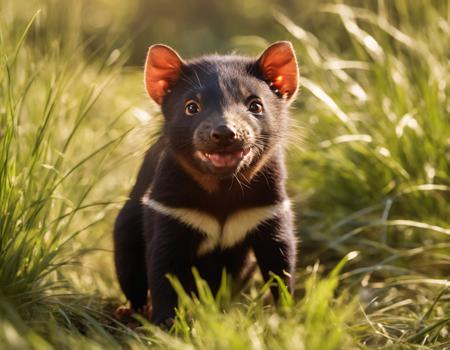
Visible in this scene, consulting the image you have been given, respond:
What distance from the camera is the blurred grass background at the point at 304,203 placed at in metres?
3.30

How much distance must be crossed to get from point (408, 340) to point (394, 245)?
4.95 ft

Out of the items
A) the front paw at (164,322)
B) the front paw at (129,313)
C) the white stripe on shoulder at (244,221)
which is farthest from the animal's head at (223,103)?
the front paw at (129,313)

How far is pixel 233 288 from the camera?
13.9ft

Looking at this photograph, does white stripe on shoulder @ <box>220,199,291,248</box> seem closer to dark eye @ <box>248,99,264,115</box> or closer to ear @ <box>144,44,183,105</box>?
dark eye @ <box>248,99,264,115</box>

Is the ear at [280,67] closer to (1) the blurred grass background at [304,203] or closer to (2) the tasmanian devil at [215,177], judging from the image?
(2) the tasmanian devil at [215,177]

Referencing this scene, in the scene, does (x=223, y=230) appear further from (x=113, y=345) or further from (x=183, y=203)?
(x=113, y=345)

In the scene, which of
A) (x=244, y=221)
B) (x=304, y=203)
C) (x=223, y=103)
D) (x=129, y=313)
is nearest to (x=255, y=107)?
(x=223, y=103)

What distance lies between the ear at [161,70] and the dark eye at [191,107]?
0.26m

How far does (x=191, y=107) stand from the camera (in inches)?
150

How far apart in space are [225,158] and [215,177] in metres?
0.15

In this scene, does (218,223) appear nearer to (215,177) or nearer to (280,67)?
(215,177)

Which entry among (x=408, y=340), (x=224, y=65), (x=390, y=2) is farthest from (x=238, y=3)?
(x=408, y=340)

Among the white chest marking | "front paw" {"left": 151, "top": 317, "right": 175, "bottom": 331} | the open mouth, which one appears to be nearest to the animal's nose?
the open mouth

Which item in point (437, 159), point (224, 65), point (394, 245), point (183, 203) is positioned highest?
point (224, 65)
